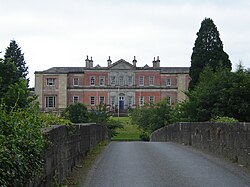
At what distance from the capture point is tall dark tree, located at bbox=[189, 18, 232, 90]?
210 ft

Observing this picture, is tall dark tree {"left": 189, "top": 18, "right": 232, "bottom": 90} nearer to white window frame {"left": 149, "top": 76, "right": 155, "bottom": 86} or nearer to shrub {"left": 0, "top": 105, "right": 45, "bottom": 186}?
white window frame {"left": 149, "top": 76, "right": 155, "bottom": 86}

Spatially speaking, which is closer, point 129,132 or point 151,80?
point 129,132

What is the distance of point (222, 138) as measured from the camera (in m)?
17.3

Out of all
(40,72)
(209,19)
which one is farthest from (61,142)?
(40,72)

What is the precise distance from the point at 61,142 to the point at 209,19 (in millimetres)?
60736

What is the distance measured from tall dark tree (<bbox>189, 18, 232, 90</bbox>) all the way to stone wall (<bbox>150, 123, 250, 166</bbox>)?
3725 cm

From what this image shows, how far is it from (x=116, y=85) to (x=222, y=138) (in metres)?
87.1

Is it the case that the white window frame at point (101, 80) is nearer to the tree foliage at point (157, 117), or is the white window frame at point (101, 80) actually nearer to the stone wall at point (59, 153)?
the tree foliage at point (157, 117)

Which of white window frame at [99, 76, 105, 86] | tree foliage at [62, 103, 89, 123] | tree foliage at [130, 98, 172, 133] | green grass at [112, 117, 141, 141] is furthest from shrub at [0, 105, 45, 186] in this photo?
white window frame at [99, 76, 105, 86]

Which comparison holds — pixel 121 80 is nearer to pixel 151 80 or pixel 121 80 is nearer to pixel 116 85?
pixel 116 85

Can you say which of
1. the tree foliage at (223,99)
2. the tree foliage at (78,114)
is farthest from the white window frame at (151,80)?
the tree foliage at (223,99)

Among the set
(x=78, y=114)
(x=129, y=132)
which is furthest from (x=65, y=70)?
(x=78, y=114)

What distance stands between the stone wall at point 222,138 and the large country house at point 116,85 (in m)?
75.0

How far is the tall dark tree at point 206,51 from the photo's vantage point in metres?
64.1
